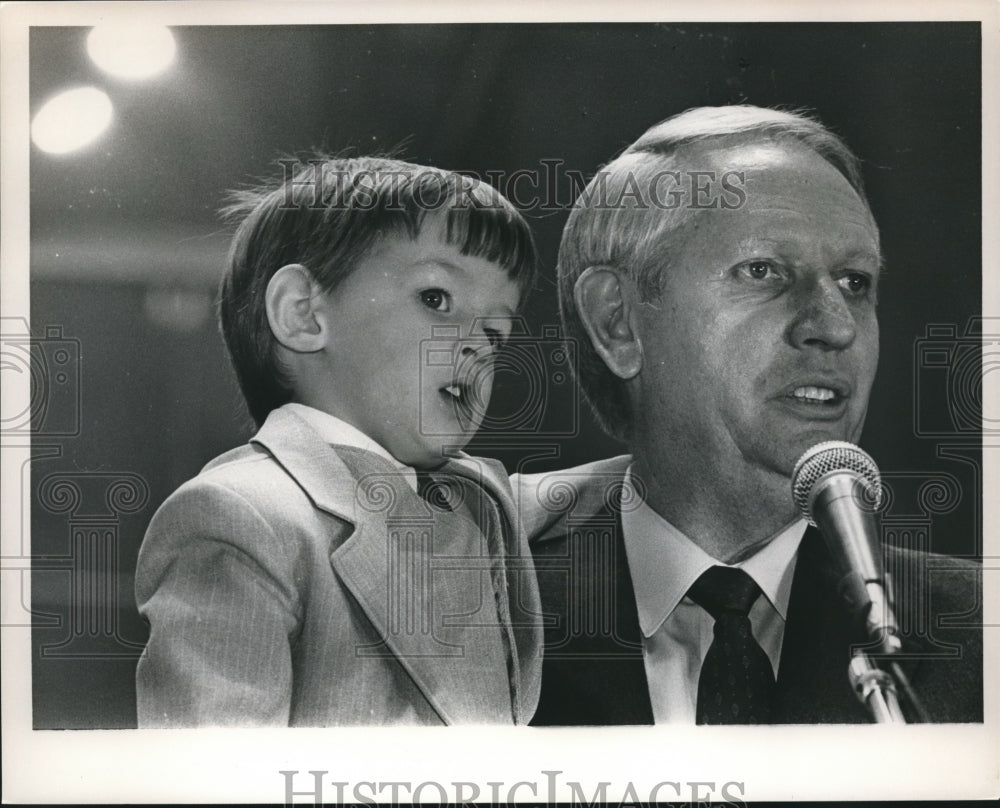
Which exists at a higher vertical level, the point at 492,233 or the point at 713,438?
the point at 492,233

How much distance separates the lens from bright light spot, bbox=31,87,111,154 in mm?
2512

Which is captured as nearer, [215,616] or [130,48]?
[215,616]

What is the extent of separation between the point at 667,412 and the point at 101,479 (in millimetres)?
1336

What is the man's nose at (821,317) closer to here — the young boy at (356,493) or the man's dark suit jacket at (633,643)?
the man's dark suit jacket at (633,643)

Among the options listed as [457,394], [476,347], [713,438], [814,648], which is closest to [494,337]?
[476,347]

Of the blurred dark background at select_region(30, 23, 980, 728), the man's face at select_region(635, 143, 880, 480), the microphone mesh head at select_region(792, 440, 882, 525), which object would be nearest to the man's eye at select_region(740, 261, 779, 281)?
the man's face at select_region(635, 143, 880, 480)

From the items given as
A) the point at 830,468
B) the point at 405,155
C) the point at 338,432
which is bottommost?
the point at 830,468

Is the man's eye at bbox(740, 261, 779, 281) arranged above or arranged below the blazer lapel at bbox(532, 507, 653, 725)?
above

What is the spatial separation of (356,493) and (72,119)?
1.12 m

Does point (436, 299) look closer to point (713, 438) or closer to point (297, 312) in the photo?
point (297, 312)

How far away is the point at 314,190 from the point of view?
2.48m

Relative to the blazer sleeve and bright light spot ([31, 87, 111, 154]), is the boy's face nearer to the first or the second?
the blazer sleeve

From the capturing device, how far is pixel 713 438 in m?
2.43

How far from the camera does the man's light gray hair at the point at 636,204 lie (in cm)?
246
